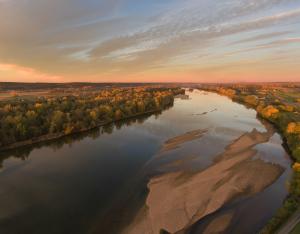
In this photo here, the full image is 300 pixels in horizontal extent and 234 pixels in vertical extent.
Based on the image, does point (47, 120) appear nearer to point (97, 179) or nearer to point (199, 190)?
point (97, 179)

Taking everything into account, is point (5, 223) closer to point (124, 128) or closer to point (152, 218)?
point (152, 218)

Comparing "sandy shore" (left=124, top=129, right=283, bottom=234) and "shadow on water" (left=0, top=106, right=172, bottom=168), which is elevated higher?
Result: "shadow on water" (left=0, top=106, right=172, bottom=168)

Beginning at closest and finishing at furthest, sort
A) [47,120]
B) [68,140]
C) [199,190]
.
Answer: [199,190] < [68,140] < [47,120]

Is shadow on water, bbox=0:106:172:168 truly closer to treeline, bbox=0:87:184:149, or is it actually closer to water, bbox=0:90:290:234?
water, bbox=0:90:290:234

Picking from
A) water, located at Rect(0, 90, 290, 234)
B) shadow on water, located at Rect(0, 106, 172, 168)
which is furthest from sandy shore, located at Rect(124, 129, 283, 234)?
shadow on water, located at Rect(0, 106, 172, 168)

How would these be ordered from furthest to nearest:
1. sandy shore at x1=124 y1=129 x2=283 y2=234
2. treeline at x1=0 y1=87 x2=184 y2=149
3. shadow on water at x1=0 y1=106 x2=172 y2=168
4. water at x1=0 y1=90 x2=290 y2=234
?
treeline at x1=0 y1=87 x2=184 y2=149, shadow on water at x1=0 y1=106 x2=172 y2=168, water at x1=0 y1=90 x2=290 y2=234, sandy shore at x1=124 y1=129 x2=283 y2=234

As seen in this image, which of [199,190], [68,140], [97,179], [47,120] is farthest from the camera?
[47,120]

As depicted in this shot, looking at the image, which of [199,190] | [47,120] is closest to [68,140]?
[47,120]
